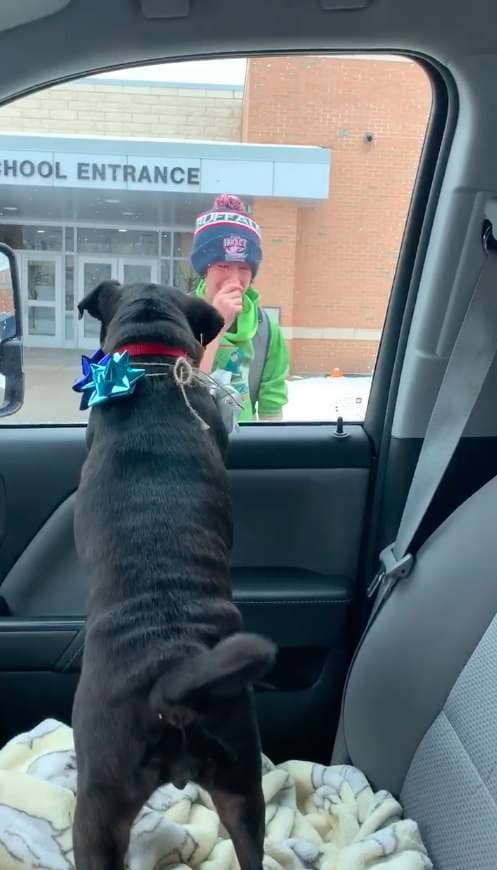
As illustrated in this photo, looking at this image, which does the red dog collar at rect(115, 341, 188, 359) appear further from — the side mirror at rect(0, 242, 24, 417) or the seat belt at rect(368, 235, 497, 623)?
the seat belt at rect(368, 235, 497, 623)

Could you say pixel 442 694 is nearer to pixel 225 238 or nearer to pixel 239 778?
pixel 239 778

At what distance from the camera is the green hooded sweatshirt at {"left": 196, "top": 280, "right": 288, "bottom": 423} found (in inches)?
101

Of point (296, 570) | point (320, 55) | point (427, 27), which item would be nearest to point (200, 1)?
point (320, 55)

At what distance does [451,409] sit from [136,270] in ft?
2.88

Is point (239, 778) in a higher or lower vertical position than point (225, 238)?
lower

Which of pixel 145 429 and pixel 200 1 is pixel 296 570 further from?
pixel 200 1

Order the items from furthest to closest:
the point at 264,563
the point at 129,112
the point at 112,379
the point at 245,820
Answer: the point at 264,563 → the point at 129,112 → the point at 112,379 → the point at 245,820

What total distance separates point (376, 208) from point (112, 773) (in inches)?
62.9

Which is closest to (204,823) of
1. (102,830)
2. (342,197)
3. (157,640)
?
(102,830)

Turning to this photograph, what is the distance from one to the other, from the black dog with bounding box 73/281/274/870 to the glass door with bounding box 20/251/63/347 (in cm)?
54

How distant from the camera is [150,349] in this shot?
198 centimetres

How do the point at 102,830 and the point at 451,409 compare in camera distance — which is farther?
the point at 451,409

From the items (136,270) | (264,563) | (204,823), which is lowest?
(204,823)


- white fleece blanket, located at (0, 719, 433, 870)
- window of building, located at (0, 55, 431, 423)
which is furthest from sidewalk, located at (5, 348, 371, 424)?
white fleece blanket, located at (0, 719, 433, 870)
